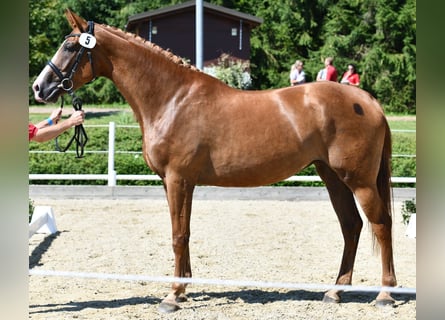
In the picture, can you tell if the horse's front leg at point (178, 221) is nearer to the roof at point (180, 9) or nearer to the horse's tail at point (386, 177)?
the horse's tail at point (386, 177)

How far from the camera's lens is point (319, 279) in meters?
5.49

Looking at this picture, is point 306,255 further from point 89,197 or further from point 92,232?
point 89,197

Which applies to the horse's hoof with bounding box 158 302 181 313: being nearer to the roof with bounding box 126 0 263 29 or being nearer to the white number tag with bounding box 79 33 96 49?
the white number tag with bounding box 79 33 96 49

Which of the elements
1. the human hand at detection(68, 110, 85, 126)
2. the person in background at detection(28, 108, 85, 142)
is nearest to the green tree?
the person in background at detection(28, 108, 85, 142)

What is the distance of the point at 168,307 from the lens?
446cm

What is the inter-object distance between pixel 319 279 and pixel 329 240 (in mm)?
1946

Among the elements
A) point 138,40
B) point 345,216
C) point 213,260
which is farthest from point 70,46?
point 213,260

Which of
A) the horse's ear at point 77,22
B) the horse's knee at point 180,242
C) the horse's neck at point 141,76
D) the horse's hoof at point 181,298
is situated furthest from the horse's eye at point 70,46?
the horse's hoof at point 181,298

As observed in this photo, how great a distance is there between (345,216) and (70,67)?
2.38m

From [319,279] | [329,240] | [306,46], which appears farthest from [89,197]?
[306,46]

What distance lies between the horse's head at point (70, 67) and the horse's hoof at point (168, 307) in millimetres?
1664

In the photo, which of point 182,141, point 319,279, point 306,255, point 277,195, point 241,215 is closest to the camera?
point 182,141

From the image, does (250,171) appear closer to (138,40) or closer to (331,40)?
(138,40)
